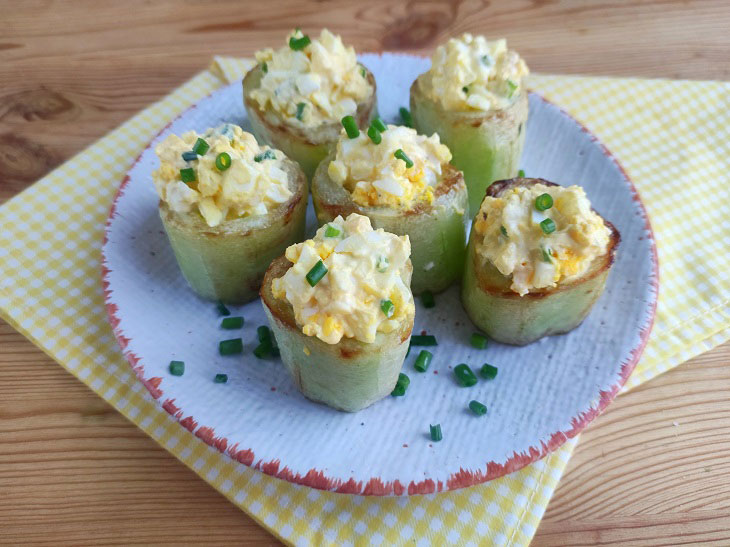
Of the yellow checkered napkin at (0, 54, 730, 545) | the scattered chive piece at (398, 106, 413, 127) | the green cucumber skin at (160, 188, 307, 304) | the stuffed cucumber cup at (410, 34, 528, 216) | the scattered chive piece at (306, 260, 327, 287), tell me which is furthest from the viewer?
the scattered chive piece at (398, 106, 413, 127)

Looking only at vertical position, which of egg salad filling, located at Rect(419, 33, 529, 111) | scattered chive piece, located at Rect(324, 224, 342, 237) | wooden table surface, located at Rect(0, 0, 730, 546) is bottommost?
wooden table surface, located at Rect(0, 0, 730, 546)

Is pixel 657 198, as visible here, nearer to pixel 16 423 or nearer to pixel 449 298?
pixel 449 298

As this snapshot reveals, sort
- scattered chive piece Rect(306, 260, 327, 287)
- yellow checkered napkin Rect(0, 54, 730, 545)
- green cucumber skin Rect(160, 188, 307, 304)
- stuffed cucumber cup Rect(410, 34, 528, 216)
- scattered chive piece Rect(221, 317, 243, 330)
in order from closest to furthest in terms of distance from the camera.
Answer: scattered chive piece Rect(306, 260, 327, 287) < yellow checkered napkin Rect(0, 54, 730, 545) < green cucumber skin Rect(160, 188, 307, 304) < scattered chive piece Rect(221, 317, 243, 330) < stuffed cucumber cup Rect(410, 34, 528, 216)

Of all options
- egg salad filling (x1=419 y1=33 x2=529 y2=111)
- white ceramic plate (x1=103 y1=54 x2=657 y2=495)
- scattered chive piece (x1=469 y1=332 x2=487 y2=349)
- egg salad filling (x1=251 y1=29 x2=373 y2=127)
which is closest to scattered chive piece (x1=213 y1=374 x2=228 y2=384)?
white ceramic plate (x1=103 y1=54 x2=657 y2=495)

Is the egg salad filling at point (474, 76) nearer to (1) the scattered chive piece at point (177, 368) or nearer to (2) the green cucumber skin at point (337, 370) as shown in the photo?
(2) the green cucumber skin at point (337, 370)

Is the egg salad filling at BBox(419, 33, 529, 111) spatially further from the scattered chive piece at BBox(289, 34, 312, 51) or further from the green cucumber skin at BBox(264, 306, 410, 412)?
the green cucumber skin at BBox(264, 306, 410, 412)

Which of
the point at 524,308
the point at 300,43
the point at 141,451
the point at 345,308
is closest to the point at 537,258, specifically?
the point at 524,308

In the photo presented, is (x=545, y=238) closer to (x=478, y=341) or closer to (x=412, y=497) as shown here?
(x=478, y=341)

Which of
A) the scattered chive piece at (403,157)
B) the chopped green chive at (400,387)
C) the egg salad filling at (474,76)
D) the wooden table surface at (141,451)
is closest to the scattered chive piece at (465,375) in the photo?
the chopped green chive at (400,387)
